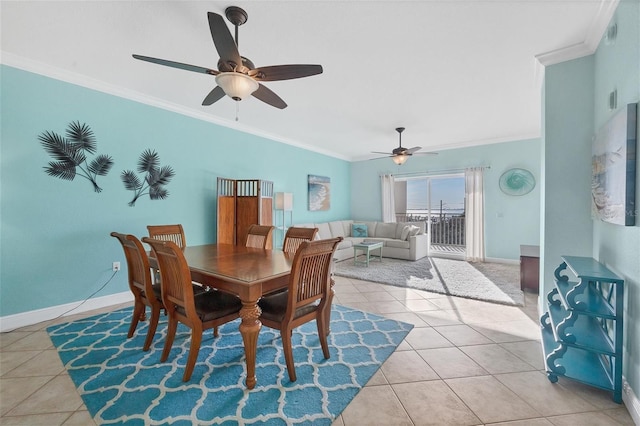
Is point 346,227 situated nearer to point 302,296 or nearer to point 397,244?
point 397,244

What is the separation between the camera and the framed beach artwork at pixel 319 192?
6129 millimetres

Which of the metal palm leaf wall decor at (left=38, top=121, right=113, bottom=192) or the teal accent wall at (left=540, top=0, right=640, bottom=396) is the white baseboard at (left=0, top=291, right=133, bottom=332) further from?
the teal accent wall at (left=540, top=0, right=640, bottom=396)

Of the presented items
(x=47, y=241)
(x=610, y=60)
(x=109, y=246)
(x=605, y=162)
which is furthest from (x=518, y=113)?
(x=47, y=241)

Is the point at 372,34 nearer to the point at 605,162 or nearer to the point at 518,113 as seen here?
the point at 605,162

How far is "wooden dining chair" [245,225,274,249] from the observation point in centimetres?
302

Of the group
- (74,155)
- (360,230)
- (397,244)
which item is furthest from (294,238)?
(360,230)

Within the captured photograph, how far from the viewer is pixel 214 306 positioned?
6.36ft

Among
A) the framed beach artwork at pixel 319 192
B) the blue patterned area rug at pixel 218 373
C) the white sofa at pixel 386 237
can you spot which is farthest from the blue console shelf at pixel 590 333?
the framed beach artwork at pixel 319 192

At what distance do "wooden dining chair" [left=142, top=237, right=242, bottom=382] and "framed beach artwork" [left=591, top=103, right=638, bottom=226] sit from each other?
2.52 meters

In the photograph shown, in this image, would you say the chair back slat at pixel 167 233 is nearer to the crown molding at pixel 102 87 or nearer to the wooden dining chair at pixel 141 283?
the wooden dining chair at pixel 141 283

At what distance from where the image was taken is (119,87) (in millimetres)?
3119

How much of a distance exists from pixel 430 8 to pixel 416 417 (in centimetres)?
261

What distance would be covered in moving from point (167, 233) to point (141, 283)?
2.75 ft

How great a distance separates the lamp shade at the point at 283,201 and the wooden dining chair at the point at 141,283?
275cm
